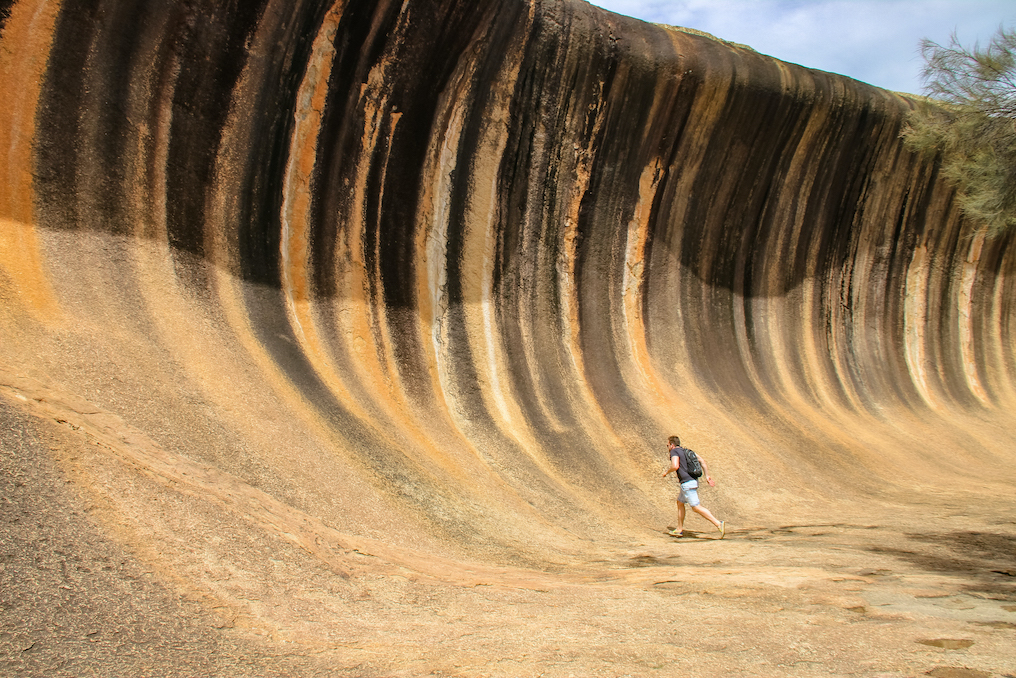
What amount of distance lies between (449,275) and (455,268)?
0.13 meters

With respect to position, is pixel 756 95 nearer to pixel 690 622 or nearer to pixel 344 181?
pixel 344 181

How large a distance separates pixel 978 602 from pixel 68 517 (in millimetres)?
4878

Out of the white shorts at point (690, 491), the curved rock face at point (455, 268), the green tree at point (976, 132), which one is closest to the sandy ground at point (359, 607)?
the curved rock face at point (455, 268)

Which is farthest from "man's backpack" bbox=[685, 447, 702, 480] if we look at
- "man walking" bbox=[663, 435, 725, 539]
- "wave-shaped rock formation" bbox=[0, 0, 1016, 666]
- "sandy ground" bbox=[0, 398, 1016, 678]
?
"sandy ground" bbox=[0, 398, 1016, 678]

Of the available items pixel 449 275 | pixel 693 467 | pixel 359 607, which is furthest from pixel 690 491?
pixel 359 607

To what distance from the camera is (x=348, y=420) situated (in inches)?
246

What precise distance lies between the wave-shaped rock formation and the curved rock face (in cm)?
4

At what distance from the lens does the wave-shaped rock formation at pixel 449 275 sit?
17.1 feet

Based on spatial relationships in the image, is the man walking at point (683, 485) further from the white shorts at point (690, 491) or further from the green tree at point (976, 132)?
the green tree at point (976, 132)

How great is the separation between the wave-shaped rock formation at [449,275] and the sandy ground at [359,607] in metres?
0.10

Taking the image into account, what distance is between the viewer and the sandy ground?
2.77 metres

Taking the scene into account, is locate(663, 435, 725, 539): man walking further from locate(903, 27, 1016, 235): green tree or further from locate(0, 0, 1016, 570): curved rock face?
locate(903, 27, 1016, 235): green tree

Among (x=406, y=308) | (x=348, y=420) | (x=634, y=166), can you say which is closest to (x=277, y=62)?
(x=406, y=308)

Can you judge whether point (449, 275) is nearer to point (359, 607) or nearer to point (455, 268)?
point (455, 268)
